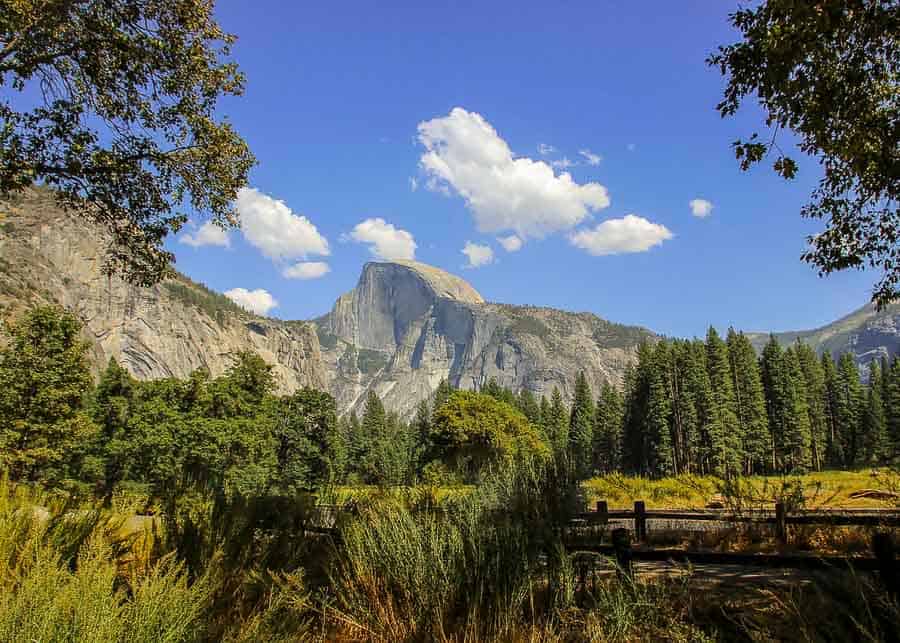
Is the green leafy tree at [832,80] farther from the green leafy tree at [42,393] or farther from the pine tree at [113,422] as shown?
the pine tree at [113,422]

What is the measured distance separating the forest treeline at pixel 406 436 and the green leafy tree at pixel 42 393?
0.07 metres

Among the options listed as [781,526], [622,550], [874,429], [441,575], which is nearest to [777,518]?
[781,526]

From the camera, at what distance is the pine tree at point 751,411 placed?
2140 inches

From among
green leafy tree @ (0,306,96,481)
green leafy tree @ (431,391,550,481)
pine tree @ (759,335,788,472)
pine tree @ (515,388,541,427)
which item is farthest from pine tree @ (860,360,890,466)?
green leafy tree @ (0,306,96,481)

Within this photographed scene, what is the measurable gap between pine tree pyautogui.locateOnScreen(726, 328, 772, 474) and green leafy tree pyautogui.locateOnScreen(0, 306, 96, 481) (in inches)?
2222

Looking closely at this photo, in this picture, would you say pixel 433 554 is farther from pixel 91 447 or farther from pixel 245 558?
pixel 91 447

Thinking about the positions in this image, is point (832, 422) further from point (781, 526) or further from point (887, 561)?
point (887, 561)

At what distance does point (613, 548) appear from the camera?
4566mm

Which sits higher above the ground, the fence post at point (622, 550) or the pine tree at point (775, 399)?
the pine tree at point (775, 399)

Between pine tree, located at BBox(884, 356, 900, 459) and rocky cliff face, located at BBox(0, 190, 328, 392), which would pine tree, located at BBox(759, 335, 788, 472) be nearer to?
pine tree, located at BBox(884, 356, 900, 459)

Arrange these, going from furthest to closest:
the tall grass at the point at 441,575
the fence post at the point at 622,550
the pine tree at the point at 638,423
Answer: the pine tree at the point at 638,423 < the fence post at the point at 622,550 < the tall grass at the point at 441,575

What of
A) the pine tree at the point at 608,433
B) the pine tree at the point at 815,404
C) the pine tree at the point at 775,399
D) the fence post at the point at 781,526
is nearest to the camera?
the fence post at the point at 781,526

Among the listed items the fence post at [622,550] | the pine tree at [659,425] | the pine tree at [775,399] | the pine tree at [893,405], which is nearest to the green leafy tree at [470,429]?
the pine tree at [659,425]

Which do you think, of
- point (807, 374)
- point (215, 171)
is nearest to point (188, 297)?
point (807, 374)
